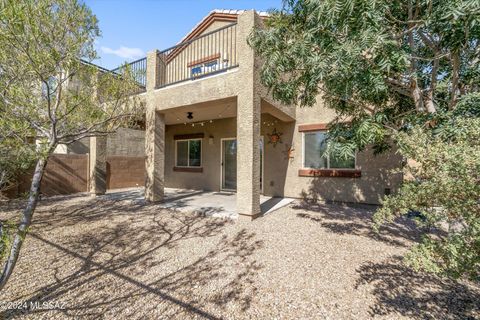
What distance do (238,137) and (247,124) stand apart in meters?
0.40

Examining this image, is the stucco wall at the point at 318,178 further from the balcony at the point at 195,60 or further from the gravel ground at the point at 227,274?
the balcony at the point at 195,60

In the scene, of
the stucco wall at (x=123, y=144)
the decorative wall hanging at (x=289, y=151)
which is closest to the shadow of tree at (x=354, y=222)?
the decorative wall hanging at (x=289, y=151)

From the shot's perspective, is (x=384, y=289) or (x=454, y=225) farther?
(x=384, y=289)

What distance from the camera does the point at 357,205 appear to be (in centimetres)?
741

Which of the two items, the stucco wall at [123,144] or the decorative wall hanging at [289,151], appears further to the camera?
the stucco wall at [123,144]

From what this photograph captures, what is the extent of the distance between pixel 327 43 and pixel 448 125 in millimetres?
1800

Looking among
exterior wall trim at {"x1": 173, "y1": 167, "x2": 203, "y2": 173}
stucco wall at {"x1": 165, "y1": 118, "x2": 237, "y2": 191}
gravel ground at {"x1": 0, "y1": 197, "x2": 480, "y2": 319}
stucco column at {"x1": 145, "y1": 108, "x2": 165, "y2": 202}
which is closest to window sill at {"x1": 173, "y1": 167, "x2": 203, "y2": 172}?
exterior wall trim at {"x1": 173, "y1": 167, "x2": 203, "y2": 173}

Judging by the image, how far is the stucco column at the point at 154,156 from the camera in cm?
729

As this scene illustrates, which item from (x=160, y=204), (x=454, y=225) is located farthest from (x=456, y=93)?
(x=160, y=204)

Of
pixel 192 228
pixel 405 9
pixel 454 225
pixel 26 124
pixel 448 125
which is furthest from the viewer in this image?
pixel 192 228

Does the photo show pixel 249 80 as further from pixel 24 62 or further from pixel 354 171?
pixel 354 171

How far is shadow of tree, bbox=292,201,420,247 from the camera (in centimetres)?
473

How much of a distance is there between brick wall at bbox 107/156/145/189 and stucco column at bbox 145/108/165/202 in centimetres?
448

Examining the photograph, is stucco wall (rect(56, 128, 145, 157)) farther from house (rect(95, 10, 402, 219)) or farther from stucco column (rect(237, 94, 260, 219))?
stucco column (rect(237, 94, 260, 219))
